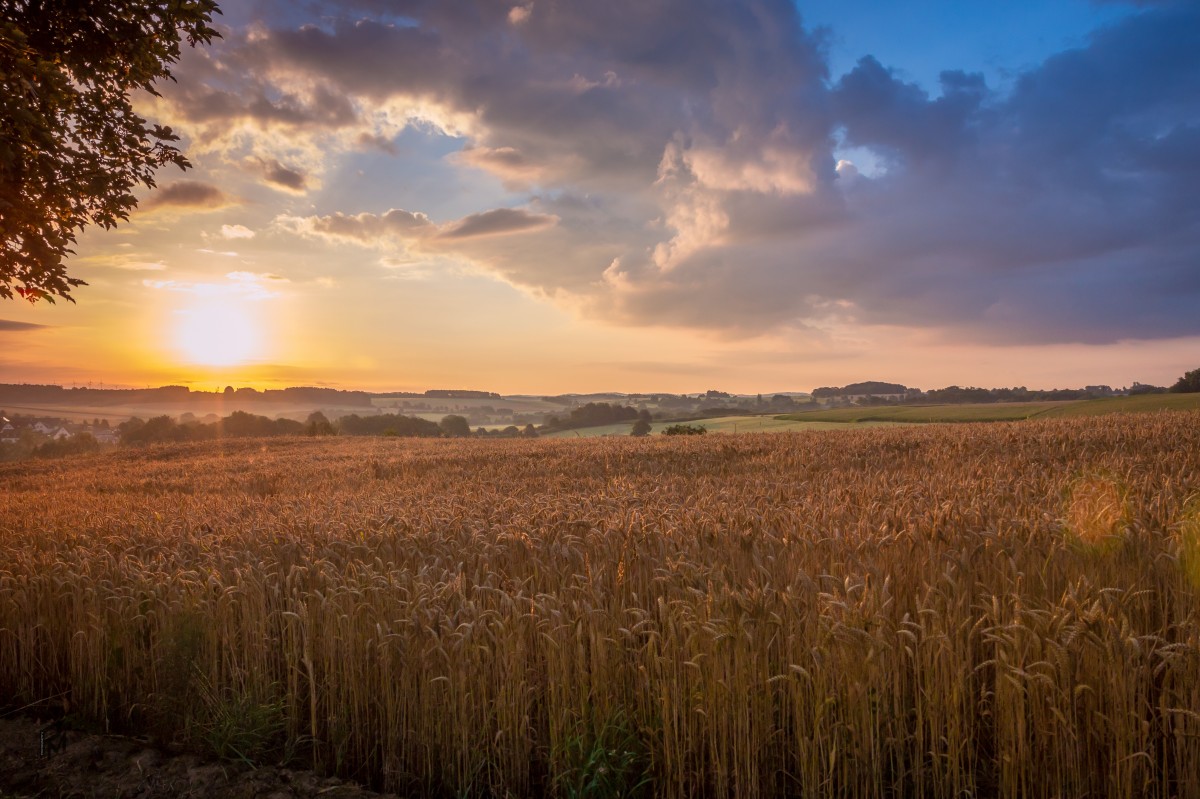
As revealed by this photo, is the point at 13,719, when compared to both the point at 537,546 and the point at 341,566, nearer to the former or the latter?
the point at 341,566

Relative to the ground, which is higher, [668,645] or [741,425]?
[668,645]

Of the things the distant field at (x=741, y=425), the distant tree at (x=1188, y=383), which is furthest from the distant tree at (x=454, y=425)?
the distant tree at (x=1188, y=383)

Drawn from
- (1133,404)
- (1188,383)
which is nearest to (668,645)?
(1133,404)

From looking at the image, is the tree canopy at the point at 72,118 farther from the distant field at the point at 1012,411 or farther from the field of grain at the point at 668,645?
the distant field at the point at 1012,411

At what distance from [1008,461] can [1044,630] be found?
12.0m

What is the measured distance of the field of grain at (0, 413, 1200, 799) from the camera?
4152mm

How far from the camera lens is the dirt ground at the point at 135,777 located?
4.84 meters

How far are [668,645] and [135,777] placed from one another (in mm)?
4345

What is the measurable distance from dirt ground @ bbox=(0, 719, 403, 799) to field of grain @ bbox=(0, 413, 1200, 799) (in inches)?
11.1

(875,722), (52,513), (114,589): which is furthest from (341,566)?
(52,513)

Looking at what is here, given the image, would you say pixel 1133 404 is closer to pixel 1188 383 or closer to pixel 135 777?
pixel 1188 383

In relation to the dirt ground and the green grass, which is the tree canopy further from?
the green grass

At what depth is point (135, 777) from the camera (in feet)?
16.9

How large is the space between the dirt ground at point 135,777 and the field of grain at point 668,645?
0.92 feet
